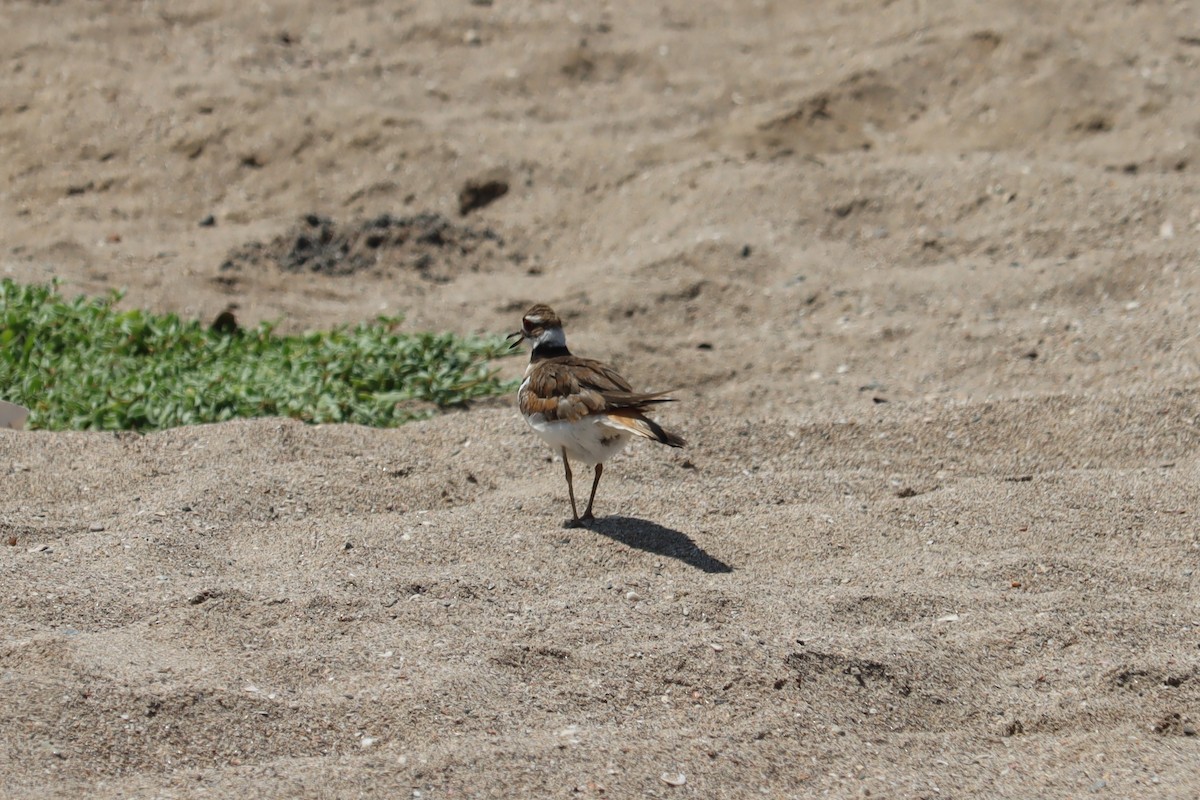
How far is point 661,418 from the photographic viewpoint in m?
6.35

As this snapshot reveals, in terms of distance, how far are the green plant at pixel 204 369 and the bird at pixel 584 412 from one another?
1349 millimetres

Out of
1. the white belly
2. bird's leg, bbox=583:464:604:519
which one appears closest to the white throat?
the white belly

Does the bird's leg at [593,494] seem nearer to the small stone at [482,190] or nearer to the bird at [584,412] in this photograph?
the bird at [584,412]

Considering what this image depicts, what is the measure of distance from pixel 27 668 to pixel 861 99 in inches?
288

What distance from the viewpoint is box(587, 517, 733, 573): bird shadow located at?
5.05 m

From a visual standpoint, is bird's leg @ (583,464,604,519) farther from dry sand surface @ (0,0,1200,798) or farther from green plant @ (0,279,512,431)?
green plant @ (0,279,512,431)

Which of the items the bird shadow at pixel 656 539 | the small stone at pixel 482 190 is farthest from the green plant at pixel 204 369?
the small stone at pixel 482 190

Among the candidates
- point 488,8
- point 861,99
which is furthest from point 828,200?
point 488,8

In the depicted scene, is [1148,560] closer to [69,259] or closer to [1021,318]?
[1021,318]

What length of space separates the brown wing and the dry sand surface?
1.56ft

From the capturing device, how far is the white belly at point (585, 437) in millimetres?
5121

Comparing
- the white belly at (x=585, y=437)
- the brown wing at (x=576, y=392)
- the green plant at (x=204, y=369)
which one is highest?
the brown wing at (x=576, y=392)

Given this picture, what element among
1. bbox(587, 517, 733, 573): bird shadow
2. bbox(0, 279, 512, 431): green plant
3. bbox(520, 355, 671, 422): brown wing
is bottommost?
bbox(587, 517, 733, 573): bird shadow

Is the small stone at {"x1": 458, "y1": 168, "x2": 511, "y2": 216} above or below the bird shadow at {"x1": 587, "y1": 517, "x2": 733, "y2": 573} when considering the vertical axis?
above
